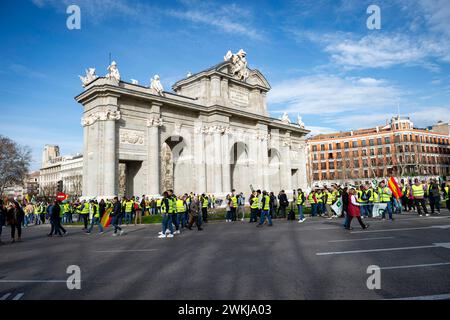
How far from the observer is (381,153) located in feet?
232

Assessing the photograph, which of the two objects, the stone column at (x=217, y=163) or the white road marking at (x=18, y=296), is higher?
the stone column at (x=217, y=163)

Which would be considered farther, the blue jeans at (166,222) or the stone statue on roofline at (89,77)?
the stone statue on roofline at (89,77)

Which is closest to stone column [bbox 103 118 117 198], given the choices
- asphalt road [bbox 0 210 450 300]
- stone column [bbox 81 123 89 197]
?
stone column [bbox 81 123 89 197]

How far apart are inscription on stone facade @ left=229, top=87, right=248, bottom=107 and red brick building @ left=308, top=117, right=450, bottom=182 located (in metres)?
42.0

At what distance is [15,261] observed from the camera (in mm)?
9211

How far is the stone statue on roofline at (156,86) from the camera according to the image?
97.6 ft

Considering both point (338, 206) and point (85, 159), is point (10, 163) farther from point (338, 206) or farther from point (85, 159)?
point (338, 206)

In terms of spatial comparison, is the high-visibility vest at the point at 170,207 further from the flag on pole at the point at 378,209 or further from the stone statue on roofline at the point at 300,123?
the stone statue on roofline at the point at 300,123

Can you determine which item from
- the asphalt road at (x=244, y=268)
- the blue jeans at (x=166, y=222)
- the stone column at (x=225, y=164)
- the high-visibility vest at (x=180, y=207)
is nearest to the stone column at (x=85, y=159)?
the stone column at (x=225, y=164)

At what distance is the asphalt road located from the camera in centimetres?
540

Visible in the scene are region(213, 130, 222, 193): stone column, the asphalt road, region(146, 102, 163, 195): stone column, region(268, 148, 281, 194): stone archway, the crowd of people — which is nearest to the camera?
the asphalt road

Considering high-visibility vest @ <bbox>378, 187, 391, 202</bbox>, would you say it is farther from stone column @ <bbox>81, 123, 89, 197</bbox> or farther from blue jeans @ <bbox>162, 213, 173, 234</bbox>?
stone column @ <bbox>81, 123, 89, 197</bbox>

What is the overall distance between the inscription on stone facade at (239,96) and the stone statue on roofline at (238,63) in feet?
4.80

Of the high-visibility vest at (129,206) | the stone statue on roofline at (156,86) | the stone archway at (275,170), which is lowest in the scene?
the high-visibility vest at (129,206)
